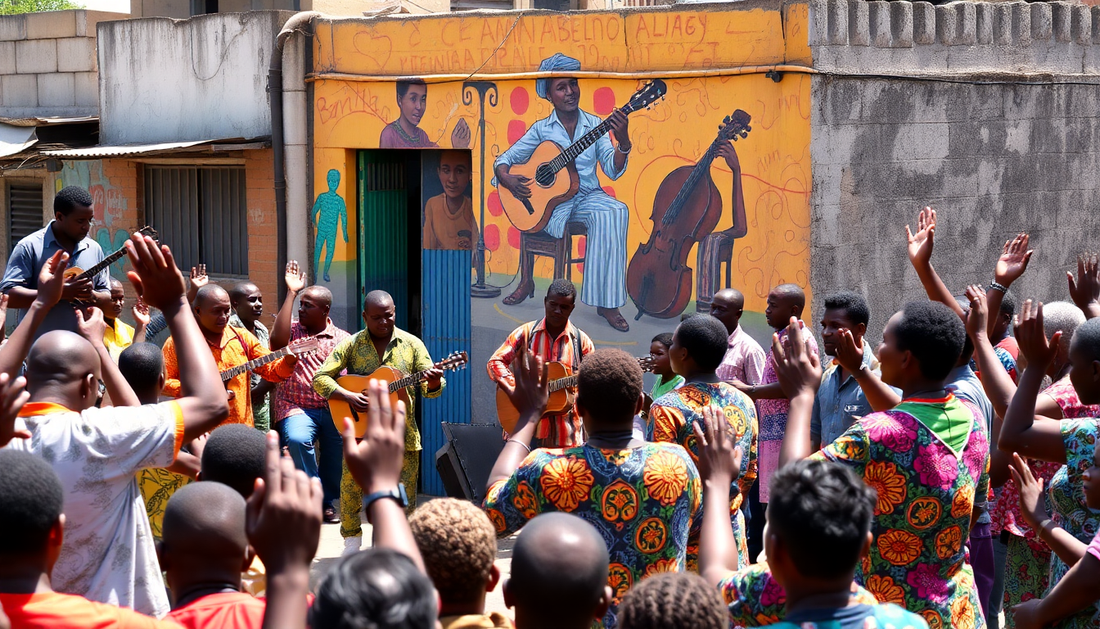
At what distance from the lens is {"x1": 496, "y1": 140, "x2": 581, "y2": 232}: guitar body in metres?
8.61

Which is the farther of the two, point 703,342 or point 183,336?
point 703,342

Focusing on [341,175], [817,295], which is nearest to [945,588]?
[817,295]

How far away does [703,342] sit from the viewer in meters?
4.44

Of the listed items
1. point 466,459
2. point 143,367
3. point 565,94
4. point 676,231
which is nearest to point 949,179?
point 676,231

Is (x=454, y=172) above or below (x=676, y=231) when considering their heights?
above

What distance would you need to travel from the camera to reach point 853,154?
25.3 ft

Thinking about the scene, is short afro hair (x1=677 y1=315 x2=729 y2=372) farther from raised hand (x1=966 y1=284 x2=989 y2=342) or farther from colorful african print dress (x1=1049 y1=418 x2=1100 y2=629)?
colorful african print dress (x1=1049 y1=418 x2=1100 y2=629)

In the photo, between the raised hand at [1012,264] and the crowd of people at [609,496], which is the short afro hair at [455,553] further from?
the raised hand at [1012,264]

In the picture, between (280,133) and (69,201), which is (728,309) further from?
(280,133)

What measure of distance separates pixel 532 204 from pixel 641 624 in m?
6.66

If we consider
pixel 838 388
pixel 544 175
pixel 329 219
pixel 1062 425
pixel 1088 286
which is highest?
pixel 544 175

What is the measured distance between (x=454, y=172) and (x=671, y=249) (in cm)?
215

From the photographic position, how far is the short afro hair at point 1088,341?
368 cm

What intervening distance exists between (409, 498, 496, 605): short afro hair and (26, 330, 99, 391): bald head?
1352 millimetres
